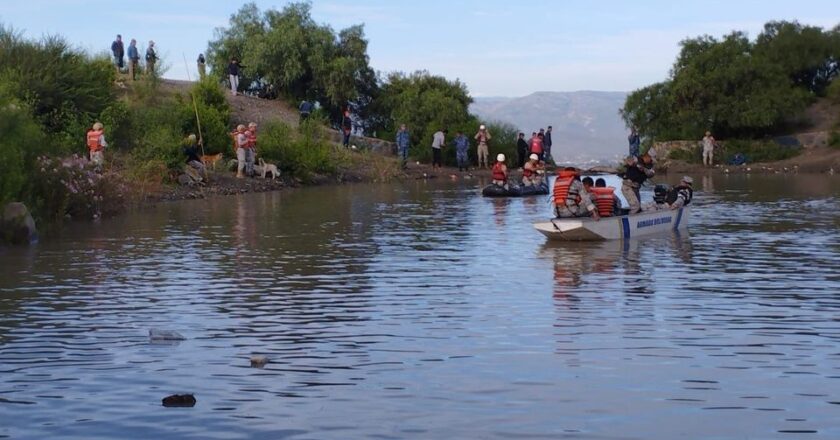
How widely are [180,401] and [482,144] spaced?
49.8 m

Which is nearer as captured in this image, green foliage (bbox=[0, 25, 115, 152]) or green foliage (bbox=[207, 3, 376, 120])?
green foliage (bbox=[0, 25, 115, 152])

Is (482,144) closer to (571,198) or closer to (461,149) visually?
(461,149)

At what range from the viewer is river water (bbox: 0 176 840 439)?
1134 centimetres

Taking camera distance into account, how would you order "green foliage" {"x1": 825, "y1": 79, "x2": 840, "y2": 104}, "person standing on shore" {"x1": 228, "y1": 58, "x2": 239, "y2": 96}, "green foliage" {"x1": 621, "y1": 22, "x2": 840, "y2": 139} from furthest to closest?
"green foliage" {"x1": 825, "y1": 79, "x2": 840, "y2": 104}, "green foliage" {"x1": 621, "y1": 22, "x2": 840, "y2": 139}, "person standing on shore" {"x1": 228, "y1": 58, "x2": 239, "y2": 96}

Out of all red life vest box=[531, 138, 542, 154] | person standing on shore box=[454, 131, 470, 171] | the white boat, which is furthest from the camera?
person standing on shore box=[454, 131, 470, 171]

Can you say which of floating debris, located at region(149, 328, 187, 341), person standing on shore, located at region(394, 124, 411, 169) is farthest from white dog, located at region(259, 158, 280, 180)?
floating debris, located at region(149, 328, 187, 341)

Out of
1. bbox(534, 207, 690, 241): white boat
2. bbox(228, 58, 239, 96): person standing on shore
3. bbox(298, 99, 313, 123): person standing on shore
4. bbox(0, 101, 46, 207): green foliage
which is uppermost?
bbox(228, 58, 239, 96): person standing on shore

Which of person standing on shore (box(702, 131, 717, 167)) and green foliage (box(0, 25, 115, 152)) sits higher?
green foliage (box(0, 25, 115, 152))

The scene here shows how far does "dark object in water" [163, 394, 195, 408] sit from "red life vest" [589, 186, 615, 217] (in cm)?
1594

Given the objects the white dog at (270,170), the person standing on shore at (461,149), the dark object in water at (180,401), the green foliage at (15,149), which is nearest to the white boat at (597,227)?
the green foliage at (15,149)

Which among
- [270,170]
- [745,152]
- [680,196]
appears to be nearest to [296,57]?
[270,170]

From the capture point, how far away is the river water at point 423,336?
11.3m

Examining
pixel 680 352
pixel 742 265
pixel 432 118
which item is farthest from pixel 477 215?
pixel 432 118

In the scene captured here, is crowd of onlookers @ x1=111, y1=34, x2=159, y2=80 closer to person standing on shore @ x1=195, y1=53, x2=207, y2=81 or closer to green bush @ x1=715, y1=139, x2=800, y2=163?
person standing on shore @ x1=195, y1=53, x2=207, y2=81
